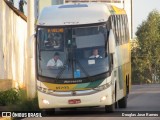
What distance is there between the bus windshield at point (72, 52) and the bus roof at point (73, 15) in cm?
21

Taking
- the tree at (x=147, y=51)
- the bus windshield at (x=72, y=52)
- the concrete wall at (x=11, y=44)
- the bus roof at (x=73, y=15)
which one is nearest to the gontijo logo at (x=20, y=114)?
the bus windshield at (x=72, y=52)

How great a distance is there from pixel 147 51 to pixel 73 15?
9074 centimetres

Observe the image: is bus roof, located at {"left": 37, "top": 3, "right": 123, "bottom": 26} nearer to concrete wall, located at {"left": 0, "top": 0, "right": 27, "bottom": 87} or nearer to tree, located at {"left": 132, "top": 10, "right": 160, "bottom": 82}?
concrete wall, located at {"left": 0, "top": 0, "right": 27, "bottom": 87}

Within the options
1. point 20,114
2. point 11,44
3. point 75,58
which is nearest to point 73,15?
point 75,58

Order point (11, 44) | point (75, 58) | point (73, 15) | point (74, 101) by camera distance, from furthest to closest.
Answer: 1. point (11, 44)
2. point (73, 15)
3. point (75, 58)
4. point (74, 101)

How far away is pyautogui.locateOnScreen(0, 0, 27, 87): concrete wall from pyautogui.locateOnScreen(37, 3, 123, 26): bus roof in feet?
41.5

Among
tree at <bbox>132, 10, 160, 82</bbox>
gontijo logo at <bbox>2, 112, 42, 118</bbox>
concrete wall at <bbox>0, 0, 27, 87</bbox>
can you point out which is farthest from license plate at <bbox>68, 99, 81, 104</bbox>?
tree at <bbox>132, 10, 160, 82</bbox>

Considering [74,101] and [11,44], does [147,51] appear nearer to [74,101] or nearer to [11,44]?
[11,44]

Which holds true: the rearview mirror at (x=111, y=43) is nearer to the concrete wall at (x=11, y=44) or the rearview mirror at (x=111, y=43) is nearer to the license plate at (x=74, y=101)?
the license plate at (x=74, y=101)

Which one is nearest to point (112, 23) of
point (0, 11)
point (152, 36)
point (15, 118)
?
point (15, 118)

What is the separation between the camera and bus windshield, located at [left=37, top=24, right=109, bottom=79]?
81.4 feet

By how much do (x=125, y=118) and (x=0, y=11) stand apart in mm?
15833

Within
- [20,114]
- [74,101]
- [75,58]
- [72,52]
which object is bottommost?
[20,114]

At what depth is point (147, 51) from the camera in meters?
116
